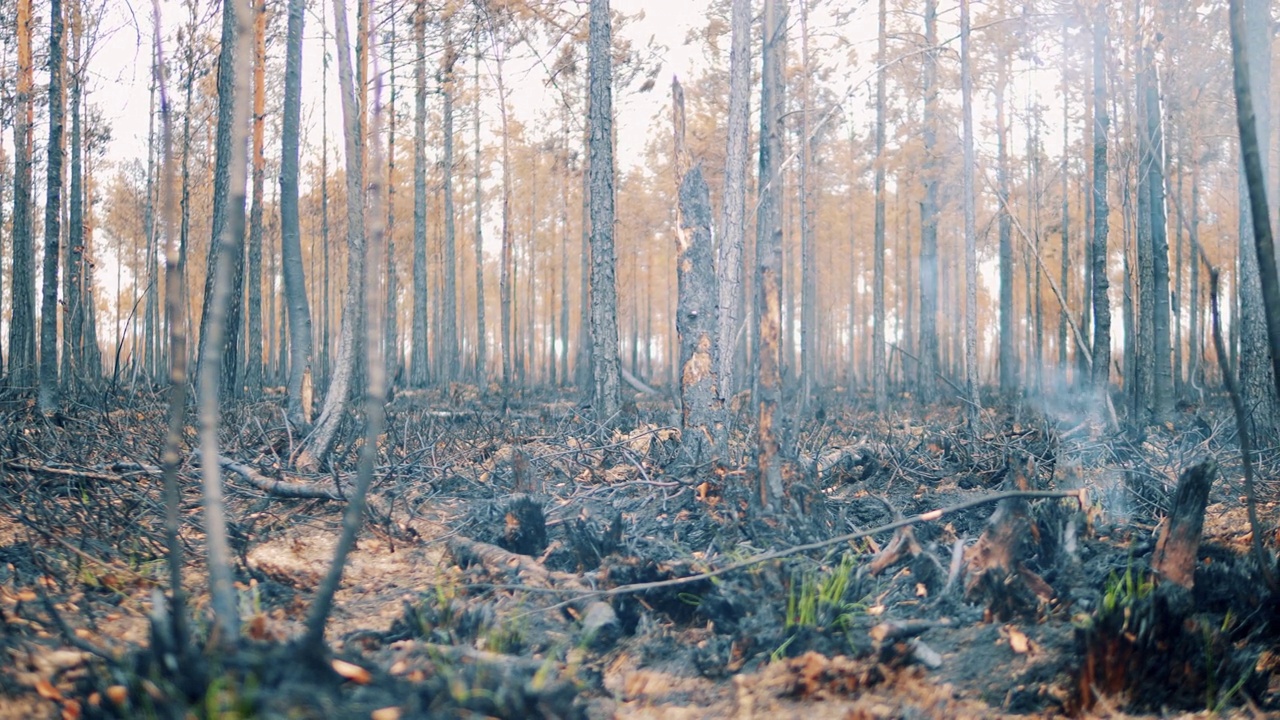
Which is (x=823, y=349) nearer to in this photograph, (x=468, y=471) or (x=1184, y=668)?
(x=468, y=471)

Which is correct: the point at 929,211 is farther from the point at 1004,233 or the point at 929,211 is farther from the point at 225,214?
the point at 225,214

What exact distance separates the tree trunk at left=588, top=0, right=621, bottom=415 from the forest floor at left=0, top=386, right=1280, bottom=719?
2.66 metres

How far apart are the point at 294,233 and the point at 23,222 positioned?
4587mm

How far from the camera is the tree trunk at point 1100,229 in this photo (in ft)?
30.4

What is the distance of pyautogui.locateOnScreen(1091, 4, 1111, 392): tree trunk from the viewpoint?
365 inches

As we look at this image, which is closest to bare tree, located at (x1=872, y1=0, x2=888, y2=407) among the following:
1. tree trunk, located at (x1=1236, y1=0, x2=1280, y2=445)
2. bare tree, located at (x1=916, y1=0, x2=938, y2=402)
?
bare tree, located at (x1=916, y1=0, x2=938, y2=402)

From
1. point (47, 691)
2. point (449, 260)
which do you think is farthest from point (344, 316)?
point (449, 260)

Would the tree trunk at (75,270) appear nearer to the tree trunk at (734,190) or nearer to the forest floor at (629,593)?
the forest floor at (629,593)

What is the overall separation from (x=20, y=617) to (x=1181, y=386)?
20.8 metres

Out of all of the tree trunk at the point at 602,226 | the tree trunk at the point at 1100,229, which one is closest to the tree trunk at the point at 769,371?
the tree trunk at the point at 602,226

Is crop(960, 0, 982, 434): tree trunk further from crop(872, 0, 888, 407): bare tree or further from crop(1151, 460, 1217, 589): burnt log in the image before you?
crop(1151, 460, 1217, 589): burnt log

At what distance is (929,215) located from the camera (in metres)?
16.2

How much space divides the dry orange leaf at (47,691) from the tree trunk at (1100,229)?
379 inches

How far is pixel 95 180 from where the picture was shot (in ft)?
76.7
